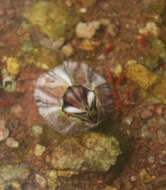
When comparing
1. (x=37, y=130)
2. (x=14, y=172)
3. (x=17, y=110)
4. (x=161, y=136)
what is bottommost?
(x=14, y=172)

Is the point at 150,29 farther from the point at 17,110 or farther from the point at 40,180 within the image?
the point at 40,180

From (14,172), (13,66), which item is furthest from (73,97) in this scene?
(14,172)

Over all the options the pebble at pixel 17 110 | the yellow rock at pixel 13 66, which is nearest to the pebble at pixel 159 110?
the pebble at pixel 17 110

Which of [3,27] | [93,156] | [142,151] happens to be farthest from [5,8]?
[142,151]

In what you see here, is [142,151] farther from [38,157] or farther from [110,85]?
[38,157]

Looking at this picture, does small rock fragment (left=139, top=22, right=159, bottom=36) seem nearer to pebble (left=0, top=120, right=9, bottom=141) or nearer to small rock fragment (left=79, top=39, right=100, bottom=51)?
small rock fragment (left=79, top=39, right=100, bottom=51)

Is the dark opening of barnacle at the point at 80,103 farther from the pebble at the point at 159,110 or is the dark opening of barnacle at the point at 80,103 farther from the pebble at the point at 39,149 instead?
the pebble at the point at 159,110
